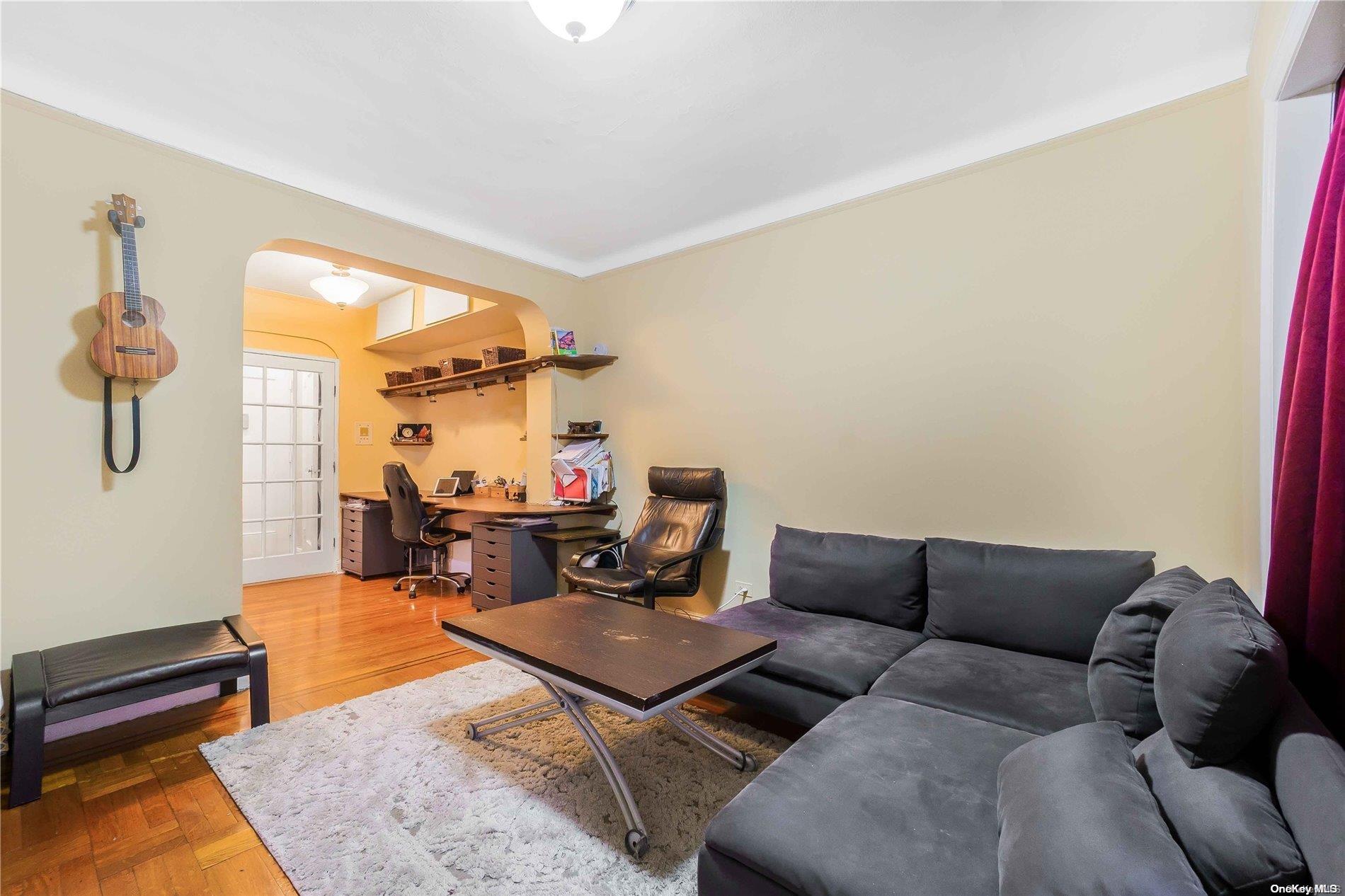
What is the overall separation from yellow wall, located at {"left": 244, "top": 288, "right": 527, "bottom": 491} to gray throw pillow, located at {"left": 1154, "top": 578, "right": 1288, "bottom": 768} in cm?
477

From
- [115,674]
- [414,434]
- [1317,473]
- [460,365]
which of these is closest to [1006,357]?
[1317,473]

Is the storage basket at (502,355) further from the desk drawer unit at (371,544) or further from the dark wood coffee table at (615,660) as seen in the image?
the dark wood coffee table at (615,660)

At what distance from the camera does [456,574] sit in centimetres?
520

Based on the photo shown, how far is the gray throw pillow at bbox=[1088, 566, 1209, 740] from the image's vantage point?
1.42 metres

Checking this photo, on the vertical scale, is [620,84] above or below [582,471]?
above

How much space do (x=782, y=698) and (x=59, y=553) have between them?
3062 mm

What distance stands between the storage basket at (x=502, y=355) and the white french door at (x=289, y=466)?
7.02 ft

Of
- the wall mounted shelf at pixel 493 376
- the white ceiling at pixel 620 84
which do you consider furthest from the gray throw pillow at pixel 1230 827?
the wall mounted shelf at pixel 493 376

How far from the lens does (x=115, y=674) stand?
6.73 ft

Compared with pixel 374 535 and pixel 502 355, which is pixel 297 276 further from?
pixel 374 535

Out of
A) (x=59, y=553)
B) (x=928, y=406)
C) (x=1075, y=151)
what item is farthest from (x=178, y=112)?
(x=1075, y=151)

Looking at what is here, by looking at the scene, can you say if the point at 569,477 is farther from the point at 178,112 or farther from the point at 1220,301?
the point at 1220,301

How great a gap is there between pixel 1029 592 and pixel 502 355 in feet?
13.6

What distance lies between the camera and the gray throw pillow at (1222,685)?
3.16 ft
